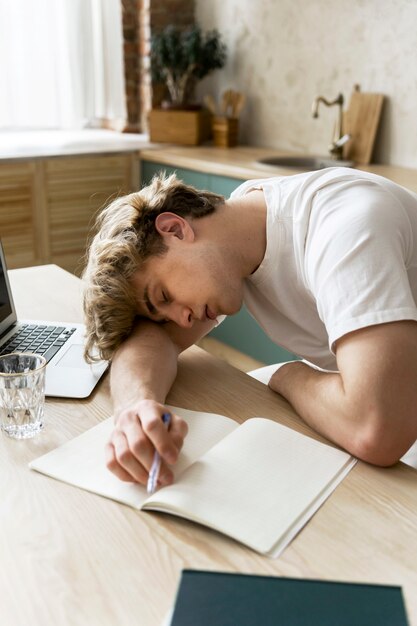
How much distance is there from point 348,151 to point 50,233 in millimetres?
1389

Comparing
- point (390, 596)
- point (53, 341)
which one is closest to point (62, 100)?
point (53, 341)

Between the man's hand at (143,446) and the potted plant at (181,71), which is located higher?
the potted plant at (181,71)

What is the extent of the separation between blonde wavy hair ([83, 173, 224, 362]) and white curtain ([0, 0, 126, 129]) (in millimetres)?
2311

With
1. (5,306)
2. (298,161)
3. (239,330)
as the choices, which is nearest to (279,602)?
(5,306)

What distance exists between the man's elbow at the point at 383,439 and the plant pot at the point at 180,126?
263 centimetres

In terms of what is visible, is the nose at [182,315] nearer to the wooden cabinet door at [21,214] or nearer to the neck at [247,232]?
the neck at [247,232]

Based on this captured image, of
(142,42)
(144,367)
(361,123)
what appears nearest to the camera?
(144,367)

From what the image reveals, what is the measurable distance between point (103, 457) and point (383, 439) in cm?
40

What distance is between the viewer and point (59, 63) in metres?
3.41

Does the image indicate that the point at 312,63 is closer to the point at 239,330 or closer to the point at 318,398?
the point at 239,330

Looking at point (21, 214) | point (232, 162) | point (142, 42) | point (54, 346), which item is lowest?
point (21, 214)

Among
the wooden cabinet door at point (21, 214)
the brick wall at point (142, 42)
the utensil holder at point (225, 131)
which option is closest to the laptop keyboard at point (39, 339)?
the wooden cabinet door at point (21, 214)

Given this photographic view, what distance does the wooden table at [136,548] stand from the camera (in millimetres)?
677

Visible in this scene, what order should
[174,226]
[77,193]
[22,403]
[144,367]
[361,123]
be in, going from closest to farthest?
1. [22,403]
2. [144,367]
3. [174,226]
4. [361,123]
5. [77,193]
